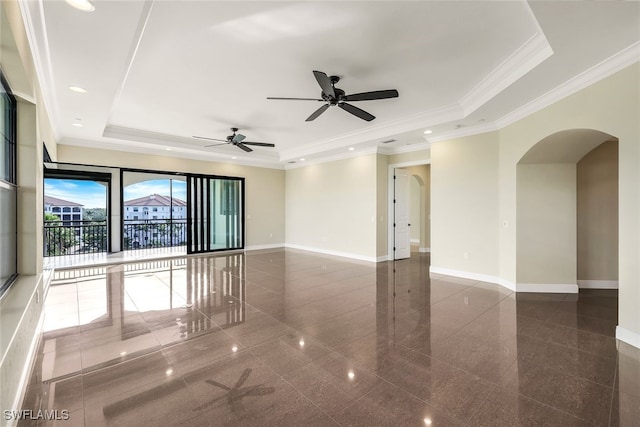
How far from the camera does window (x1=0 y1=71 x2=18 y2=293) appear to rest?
2.70m

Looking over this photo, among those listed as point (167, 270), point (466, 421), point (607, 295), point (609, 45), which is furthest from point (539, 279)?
point (167, 270)

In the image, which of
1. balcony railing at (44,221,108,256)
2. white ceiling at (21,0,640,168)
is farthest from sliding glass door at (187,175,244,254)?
white ceiling at (21,0,640,168)

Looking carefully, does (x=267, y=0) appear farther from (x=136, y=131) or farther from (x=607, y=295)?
(x=607, y=295)

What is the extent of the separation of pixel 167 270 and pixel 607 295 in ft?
26.1

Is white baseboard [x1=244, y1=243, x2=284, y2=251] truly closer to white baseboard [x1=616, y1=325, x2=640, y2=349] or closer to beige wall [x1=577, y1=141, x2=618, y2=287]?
beige wall [x1=577, y1=141, x2=618, y2=287]

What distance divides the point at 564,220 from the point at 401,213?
3.58m

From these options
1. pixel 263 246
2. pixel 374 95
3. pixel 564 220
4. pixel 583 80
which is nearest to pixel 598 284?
pixel 564 220

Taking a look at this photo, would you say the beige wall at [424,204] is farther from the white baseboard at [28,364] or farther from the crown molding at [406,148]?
the white baseboard at [28,364]

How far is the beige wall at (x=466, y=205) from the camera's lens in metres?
→ 5.20

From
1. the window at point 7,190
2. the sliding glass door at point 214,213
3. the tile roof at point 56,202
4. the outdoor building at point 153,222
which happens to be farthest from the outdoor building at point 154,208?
the window at point 7,190

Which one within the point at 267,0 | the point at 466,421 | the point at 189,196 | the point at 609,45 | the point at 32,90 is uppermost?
the point at 267,0

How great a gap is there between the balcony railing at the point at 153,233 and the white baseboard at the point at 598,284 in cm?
1099

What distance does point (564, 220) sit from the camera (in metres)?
4.57

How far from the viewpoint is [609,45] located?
2.72 metres
